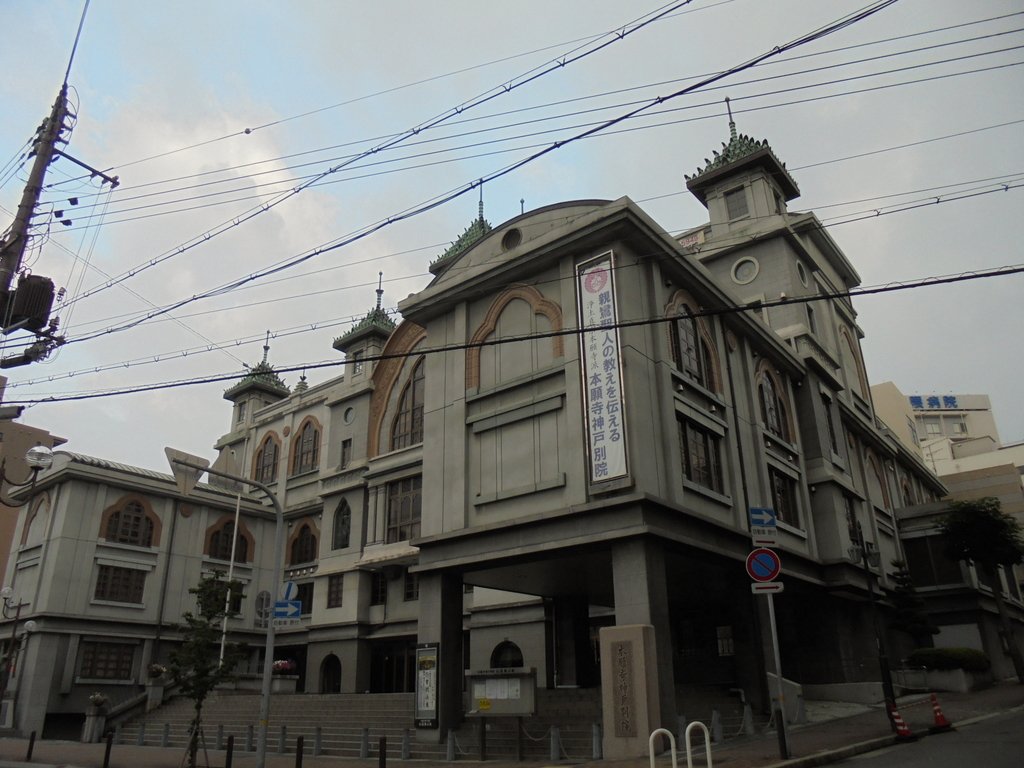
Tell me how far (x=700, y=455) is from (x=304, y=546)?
27.9 metres

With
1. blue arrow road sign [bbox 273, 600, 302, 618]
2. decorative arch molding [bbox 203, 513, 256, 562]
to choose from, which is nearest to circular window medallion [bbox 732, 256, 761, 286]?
blue arrow road sign [bbox 273, 600, 302, 618]

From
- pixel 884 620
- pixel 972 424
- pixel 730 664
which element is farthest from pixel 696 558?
pixel 972 424

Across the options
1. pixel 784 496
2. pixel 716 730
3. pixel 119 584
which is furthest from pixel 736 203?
pixel 119 584

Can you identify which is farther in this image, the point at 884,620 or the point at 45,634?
the point at 884,620

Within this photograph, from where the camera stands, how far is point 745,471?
86.7 ft

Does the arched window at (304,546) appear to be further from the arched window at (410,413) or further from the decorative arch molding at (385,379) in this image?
the arched window at (410,413)

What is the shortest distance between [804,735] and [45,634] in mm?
32004

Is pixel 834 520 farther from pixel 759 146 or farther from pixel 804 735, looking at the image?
pixel 759 146

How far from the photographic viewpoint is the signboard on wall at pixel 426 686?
22156 mm

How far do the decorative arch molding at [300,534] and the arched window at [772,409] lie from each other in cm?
2560

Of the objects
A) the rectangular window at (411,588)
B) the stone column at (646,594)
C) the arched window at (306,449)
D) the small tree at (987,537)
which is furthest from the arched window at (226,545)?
the small tree at (987,537)

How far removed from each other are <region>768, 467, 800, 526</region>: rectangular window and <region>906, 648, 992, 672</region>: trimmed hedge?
27.4ft

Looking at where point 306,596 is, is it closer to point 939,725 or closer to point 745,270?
point 745,270

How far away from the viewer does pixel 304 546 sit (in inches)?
1761
